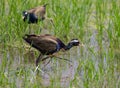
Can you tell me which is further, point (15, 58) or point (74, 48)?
point (74, 48)

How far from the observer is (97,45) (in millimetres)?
6906

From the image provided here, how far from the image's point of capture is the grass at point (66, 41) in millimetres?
5496

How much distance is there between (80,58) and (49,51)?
407 mm

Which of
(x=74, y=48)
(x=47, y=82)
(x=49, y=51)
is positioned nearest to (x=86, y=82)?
(x=47, y=82)

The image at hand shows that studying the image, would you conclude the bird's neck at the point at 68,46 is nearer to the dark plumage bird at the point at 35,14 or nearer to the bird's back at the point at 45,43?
the bird's back at the point at 45,43

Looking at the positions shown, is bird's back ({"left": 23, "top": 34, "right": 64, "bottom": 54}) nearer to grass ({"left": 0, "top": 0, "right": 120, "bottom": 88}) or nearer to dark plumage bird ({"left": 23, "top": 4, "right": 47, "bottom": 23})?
grass ({"left": 0, "top": 0, "right": 120, "bottom": 88})

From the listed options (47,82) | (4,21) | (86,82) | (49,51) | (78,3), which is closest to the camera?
(86,82)

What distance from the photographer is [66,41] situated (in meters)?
7.15

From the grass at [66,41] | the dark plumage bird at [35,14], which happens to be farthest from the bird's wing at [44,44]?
the dark plumage bird at [35,14]

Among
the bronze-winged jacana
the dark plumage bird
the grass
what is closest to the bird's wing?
the bronze-winged jacana

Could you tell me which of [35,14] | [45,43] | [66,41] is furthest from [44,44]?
[35,14]

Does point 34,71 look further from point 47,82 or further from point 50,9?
point 50,9

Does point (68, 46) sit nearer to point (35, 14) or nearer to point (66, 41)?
point (66, 41)

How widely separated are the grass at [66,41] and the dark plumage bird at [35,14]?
109 millimetres
